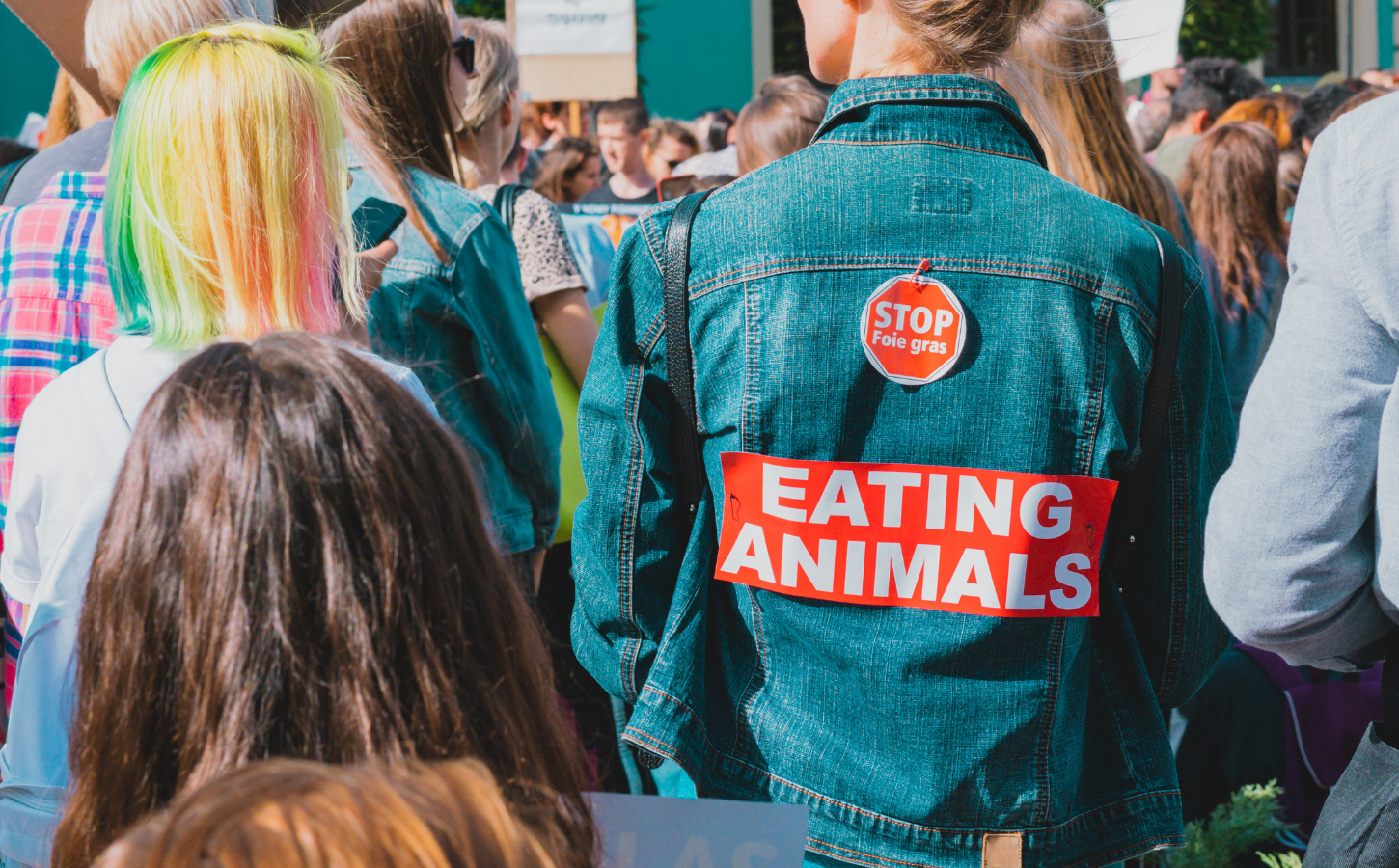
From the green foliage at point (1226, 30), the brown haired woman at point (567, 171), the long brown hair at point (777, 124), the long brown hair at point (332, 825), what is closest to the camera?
the long brown hair at point (332, 825)

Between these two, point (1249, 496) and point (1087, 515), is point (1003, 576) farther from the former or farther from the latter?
point (1249, 496)

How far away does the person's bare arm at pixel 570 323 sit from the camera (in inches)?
110

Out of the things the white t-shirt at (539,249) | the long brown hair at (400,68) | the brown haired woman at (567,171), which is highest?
the brown haired woman at (567,171)

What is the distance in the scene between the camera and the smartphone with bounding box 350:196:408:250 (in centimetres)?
213

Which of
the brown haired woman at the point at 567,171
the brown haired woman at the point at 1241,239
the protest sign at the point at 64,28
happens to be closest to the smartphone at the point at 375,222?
the protest sign at the point at 64,28

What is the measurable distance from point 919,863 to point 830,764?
149 mm

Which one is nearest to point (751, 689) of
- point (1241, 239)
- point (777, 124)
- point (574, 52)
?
point (777, 124)

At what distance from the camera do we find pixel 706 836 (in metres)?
1.16

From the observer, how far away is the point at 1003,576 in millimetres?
1375

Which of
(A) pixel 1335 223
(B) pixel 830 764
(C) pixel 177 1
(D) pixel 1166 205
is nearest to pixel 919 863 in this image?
(B) pixel 830 764

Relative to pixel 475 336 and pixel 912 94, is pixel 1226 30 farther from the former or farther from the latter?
pixel 912 94

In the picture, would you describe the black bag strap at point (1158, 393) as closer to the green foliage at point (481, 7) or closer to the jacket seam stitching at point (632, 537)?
the jacket seam stitching at point (632, 537)

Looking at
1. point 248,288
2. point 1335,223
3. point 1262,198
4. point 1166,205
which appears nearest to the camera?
point 1335,223

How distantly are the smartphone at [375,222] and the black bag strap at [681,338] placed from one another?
2.69 feet
